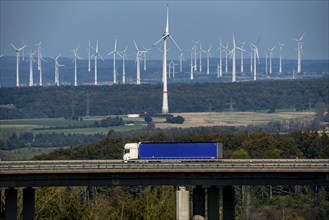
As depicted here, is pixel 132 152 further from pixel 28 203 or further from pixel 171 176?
pixel 28 203

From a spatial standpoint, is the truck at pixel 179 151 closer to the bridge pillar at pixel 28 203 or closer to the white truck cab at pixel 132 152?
the white truck cab at pixel 132 152

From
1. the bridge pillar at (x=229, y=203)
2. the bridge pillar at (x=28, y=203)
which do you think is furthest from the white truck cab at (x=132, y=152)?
the bridge pillar at (x=28, y=203)

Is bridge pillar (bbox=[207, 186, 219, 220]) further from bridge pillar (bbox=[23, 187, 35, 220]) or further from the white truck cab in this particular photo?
the white truck cab

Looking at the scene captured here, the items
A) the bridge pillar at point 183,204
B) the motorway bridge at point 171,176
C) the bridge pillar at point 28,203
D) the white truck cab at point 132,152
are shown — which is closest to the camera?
the bridge pillar at point 183,204

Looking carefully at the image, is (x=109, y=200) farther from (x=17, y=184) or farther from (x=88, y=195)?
(x=17, y=184)

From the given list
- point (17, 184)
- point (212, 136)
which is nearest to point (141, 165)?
point (17, 184)

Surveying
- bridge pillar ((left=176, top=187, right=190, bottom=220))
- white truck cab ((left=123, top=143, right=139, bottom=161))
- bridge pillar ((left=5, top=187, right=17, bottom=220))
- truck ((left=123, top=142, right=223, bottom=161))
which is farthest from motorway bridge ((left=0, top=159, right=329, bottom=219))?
white truck cab ((left=123, top=143, right=139, bottom=161))
